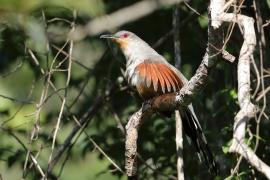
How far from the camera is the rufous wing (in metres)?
5.05

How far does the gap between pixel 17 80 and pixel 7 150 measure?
10.3ft

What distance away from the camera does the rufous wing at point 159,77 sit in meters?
5.05

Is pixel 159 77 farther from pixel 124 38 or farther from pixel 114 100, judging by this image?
pixel 114 100

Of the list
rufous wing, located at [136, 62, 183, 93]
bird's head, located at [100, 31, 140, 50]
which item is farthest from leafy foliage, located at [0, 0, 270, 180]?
rufous wing, located at [136, 62, 183, 93]

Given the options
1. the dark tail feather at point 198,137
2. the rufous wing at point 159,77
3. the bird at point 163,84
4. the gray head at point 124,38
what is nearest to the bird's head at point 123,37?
the gray head at point 124,38

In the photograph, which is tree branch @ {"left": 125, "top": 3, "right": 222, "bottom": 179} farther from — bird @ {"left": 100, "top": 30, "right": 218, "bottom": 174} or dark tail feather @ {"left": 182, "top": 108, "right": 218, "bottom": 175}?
dark tail feather @ {"left": 182, "top": 108, "right": 218, "bottom": 175}

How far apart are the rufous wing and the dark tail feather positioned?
0.83 feet

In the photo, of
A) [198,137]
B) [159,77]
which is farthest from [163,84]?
[198,137]

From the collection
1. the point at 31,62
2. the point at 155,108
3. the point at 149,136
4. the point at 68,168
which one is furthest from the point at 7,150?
the point at 68,168

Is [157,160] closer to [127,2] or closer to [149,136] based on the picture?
[149,136]

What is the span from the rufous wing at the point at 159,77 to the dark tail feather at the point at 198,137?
0.83ft

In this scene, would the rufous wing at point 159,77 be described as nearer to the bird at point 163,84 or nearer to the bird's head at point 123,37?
the bird at point 163,84

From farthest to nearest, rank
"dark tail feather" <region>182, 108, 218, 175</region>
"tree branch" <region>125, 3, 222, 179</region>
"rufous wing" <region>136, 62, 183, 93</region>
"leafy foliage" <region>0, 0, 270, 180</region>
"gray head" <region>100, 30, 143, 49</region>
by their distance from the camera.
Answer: "gray head" <region>100, 30, 143, 49</region> → "leafy foliage" <region>0, 0, 270, 180</region> → "dark tail feather" <region>182, 108, 218, 175</region> → "rufous wing" <region>136, 62, 183, 93</region> → "tree branch" <region>125, 3, 222, 179</region>

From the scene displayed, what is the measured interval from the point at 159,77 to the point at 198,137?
614 millimetres
